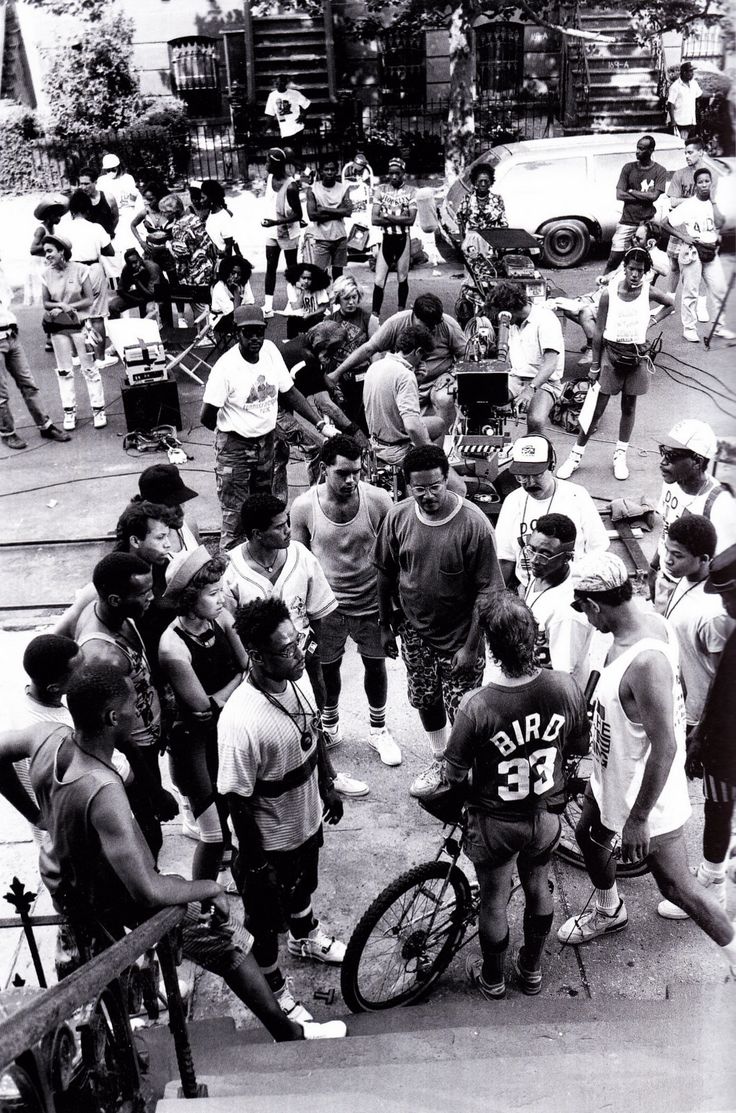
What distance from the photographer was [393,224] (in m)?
12.7

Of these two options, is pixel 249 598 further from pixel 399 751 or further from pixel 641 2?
pixel 641 2

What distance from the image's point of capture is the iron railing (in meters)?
2.31

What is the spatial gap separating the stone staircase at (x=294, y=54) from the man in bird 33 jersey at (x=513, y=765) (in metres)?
20.2

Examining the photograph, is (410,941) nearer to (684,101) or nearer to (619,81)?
(684,101)

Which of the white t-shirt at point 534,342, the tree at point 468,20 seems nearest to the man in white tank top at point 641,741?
the white t-shirt at point 534,342

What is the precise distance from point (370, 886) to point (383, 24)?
21281 mm

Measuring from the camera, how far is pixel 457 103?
1844cm

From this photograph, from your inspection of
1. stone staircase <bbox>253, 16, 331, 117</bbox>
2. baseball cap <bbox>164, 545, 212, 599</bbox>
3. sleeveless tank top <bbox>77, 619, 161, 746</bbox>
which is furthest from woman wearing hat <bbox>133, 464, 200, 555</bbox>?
stone staircase <bbox>253, 16, 331, 117</bbox>

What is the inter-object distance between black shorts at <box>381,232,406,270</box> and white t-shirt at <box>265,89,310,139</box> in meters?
8.32

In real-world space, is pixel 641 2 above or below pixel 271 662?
above

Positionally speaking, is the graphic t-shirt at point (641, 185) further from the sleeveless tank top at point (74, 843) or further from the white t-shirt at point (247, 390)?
the sleeveless tank top at point (74, 843)

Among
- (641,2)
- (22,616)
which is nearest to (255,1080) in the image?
(22,616)

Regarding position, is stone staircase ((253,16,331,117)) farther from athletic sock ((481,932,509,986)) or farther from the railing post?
the railing post

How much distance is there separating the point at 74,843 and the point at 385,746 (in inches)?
107
